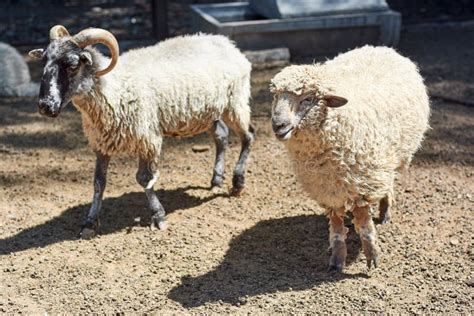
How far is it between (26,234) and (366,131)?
3.08 metres

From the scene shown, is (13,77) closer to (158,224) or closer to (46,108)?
(158,224)

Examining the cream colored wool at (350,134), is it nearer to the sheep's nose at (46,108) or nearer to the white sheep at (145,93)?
the white sheep at (145,93)

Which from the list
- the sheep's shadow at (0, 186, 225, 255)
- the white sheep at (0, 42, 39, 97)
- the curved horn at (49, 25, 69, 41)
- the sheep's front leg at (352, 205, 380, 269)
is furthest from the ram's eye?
the white sheep at (0, 42, 39, 97)

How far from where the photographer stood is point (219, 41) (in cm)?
721

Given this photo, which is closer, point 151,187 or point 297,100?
point 297,100

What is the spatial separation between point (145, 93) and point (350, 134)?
6.32 ft

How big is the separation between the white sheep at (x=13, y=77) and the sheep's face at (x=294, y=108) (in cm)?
632

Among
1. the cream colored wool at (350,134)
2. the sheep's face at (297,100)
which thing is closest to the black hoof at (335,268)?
the cream colored wool at (350,134)

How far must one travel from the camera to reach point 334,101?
16.5 feet

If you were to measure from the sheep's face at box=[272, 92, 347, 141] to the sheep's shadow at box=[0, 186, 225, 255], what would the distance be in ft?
7.15

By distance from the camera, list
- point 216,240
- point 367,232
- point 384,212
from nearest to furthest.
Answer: point 367,232 < point 216,240 < point 384,212

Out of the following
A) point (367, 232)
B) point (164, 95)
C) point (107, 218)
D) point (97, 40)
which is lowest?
point (107, 218)

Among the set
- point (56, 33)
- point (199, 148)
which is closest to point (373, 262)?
point (56, 33)

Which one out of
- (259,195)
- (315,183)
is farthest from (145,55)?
(315,183)
